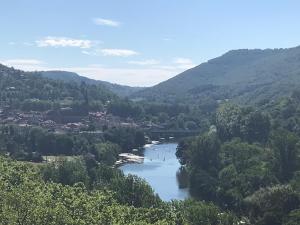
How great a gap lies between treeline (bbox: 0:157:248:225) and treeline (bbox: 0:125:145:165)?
42626 millimetres

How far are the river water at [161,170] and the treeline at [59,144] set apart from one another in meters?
5.99

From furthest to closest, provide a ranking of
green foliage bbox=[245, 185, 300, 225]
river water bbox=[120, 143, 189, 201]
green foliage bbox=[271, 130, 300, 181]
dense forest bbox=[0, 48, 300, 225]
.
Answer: river water bbox=[120, 143, 189, 201]
green foliage bbox=[271, 130, 300, 181]
green foliage bbox=[245, 185, 300, 225]
dense forest bbox=[0, 48, 300, 225]

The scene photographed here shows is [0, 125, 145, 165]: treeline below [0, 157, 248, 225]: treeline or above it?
below

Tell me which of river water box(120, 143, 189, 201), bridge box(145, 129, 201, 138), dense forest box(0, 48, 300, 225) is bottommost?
river water box(120, 143, 189, 201)

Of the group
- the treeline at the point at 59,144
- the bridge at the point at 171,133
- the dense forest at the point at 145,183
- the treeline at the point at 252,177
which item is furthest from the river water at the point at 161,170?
the bridge at the point at 171,133

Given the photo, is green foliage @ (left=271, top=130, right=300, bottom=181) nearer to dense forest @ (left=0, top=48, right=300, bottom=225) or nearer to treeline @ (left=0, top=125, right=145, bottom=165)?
dense forest @ (left=0, top=48, right=300, bottom=225)

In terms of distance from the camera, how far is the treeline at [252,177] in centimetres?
6544

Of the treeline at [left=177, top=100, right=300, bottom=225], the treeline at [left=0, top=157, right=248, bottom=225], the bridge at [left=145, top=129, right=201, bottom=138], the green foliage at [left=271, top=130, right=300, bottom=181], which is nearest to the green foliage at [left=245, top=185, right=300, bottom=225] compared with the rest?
the treeline at [left=177, top=100, right=300, bottom=225]

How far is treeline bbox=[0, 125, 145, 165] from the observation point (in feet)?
400

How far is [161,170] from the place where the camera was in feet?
392

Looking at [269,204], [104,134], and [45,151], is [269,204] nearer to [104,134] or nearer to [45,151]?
[45,151]

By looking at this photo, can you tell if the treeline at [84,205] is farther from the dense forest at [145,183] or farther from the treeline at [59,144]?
the treeline at [59,144]

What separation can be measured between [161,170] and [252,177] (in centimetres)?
4190

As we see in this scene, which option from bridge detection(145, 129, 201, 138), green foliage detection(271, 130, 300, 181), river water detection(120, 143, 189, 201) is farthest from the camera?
bridge detection(145, 129, 201, 138)
